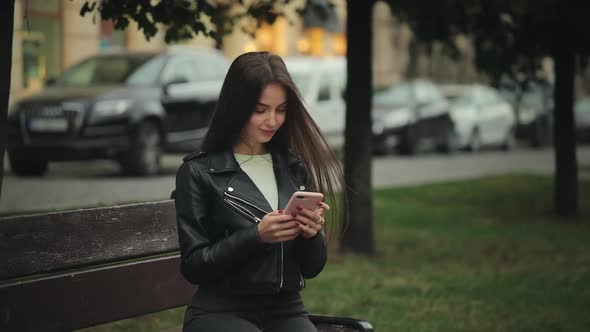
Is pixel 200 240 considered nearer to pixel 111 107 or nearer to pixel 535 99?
pixel 111 107

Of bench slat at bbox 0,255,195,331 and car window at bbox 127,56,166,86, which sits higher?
car window at bbox 127,56,166,86

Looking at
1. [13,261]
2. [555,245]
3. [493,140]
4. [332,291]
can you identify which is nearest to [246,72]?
[13,261]

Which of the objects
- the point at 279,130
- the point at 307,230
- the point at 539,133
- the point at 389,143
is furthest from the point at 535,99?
the point at 307,230

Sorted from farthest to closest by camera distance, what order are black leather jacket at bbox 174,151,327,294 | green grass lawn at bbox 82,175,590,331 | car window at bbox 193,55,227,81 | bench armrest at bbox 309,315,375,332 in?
1. car window at bbox 193,55,227,81
2. green grass lawn at bbox 82,175,590,331
3. bench armrest at bbox 309,315,375,332
4. black leather jacket at bbox 174,151,327,294

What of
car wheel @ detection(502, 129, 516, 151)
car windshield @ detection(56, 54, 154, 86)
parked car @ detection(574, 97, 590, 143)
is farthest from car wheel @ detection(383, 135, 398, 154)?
parked car @ detection(574, 97, 590, 143)

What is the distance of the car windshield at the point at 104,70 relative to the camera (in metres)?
15.4

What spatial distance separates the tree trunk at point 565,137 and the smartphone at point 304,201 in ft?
30.4

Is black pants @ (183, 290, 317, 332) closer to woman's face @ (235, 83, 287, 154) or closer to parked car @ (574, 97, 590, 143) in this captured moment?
woman's face @ (235, 83, 287, 154)

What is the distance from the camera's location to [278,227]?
10.4ft

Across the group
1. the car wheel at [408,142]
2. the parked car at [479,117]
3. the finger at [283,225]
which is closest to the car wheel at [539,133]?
the parked car at [479,117]

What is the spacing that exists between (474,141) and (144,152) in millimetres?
12523

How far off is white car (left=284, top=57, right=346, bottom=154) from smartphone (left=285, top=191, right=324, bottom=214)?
18.0 metres

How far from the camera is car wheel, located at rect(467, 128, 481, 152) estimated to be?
25.7 meters

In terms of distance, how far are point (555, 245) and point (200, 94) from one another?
7.18m
